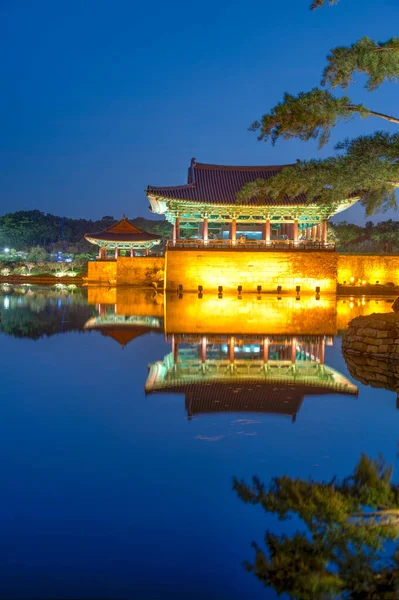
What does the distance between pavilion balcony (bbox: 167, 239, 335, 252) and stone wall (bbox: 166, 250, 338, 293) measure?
0.90ft

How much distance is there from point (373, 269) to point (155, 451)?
3315 cm

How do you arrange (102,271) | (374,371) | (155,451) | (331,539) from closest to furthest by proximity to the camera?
1. (331,539)
2. (155,451)
3. (374,371)
4. (102,271)

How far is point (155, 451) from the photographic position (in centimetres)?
538

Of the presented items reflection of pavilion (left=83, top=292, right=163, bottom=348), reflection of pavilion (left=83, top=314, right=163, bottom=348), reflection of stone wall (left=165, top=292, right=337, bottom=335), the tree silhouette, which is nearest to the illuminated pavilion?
reflection of stone wall (left=165, top=292, right=337, bottom=335)

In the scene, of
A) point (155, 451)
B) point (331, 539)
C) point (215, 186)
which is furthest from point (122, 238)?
point (331, 539)

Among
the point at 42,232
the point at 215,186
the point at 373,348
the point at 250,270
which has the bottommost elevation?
the point at 373,348

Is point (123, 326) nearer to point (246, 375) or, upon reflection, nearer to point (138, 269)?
point (246, 375)

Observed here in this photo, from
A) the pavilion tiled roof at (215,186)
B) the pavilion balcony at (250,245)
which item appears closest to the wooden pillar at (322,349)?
the pavilion tiled roof at (215,186)

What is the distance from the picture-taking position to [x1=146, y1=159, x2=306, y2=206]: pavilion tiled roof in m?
28.7

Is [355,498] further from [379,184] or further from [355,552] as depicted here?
[379,184]

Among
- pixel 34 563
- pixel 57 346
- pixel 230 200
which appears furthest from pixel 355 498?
pixel 230 200

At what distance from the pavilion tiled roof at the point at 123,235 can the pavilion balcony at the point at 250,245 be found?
11.0 meters

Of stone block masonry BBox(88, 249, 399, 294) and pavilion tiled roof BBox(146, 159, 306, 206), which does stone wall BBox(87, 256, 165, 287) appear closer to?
stone block masonry BBox(88, 249, 399, 294)

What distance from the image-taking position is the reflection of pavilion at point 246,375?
751 centimetres
